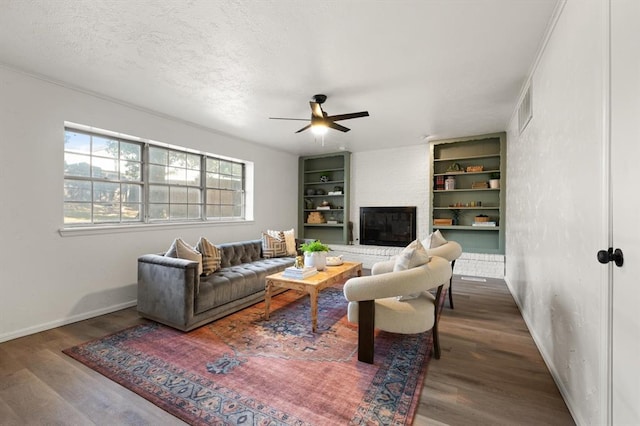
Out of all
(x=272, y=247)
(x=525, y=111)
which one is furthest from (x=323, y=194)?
(x=525, y=111)

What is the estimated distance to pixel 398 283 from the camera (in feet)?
6.66

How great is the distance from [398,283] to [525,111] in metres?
2.53

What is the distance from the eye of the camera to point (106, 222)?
3477mm

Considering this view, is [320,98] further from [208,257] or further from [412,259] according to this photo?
[208,257]

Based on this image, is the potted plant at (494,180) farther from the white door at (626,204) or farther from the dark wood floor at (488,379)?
the white door at (626,204)

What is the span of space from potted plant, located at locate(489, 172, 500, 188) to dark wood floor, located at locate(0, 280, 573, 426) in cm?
291

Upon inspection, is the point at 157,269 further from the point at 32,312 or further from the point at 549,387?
the point at 549,387

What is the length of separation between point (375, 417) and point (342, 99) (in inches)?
122

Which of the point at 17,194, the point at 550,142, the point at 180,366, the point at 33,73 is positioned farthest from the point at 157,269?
the point at 550,142

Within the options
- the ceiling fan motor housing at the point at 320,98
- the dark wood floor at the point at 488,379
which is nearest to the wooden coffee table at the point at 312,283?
the dark wood floor at the point at 488,379

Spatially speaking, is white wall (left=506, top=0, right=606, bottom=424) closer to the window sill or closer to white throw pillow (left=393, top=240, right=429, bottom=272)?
white throw pillow (left=393, top=240, right=429, bottom=272)

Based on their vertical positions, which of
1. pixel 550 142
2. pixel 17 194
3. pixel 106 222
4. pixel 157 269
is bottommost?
pixel 157 269

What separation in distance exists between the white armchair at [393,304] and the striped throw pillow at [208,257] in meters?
1.94

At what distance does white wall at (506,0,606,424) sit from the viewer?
137 cm
